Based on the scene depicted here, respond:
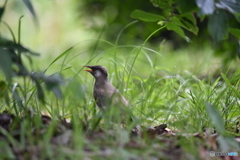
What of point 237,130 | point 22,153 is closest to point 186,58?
point 237,130

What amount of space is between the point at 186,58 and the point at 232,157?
17.8 feet

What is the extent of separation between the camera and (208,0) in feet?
6.31

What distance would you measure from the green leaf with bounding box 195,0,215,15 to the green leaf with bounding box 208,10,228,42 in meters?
0.07

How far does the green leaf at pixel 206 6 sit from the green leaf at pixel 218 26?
0.07 metres

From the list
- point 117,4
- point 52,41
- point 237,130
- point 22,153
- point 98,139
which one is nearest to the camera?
point 22,153

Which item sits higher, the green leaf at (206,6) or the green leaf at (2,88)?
the green leaf at (206,6)

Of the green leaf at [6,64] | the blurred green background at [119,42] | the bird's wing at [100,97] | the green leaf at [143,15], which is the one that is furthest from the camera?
the blurred green background at [119,42]

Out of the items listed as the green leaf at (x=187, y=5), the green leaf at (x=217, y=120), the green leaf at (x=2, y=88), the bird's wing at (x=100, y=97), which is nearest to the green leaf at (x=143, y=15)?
the green leaf at (x=187, y=5)

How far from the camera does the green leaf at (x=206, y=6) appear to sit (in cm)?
186

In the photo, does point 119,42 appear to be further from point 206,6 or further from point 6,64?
point 6,64

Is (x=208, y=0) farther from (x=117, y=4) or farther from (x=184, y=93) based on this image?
(x=117, y=4)

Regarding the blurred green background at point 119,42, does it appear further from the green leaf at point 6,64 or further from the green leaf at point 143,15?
the green leaf at point 6,64

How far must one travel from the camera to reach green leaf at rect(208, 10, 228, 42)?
190 centimetres

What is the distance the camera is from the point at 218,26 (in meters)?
1.93
